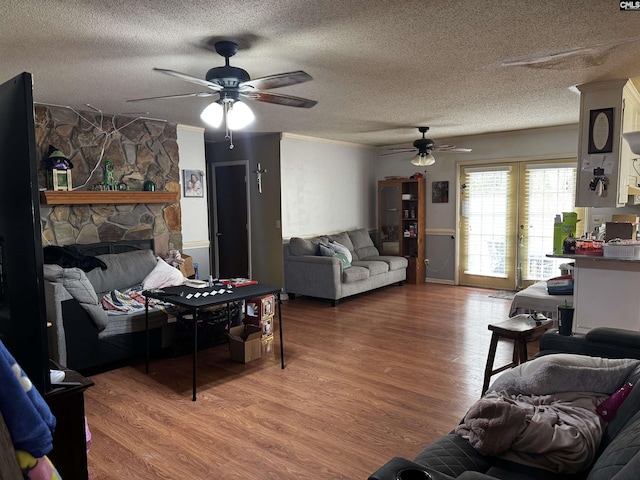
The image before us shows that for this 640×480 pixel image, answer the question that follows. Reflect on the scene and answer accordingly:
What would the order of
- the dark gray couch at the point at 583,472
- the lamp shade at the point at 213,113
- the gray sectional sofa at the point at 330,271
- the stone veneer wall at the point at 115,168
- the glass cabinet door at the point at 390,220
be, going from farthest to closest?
the glass cabinet door at the point at 390,220 < the gray sectional sofa at the point at 330,271 < the stone veneer wall at the point at 115,168 < the lamp shade at the point at 213,113 < the dark gray couch at the point at 583,472

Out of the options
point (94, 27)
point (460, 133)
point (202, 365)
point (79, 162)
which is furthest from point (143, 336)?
point (460, 133)

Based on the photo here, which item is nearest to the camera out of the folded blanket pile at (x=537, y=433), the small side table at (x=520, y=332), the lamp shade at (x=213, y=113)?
the folded blanket pile at (x=537, y=433)

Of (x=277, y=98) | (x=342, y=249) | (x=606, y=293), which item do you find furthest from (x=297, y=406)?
(x=342, y=249)

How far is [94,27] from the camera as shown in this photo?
249 cm

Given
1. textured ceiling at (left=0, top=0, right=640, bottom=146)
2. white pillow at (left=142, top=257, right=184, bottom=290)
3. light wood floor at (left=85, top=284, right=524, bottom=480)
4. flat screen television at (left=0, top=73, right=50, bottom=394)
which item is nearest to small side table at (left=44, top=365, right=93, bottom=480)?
flat screen television at (left=0, top=73, right=50, bottom=394)

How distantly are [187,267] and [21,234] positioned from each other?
432 cm

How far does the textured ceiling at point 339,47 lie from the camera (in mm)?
2324

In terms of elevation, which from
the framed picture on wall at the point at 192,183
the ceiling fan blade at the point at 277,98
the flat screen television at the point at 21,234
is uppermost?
the ceiling fan blade at the point at 277,98

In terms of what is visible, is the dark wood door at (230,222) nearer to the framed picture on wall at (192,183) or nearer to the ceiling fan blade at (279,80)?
the framed picture on wall at (192,183)

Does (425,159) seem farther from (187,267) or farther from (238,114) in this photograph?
(238,114)

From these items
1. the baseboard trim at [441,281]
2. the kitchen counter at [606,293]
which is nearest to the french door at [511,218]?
the baseboard trim at [441,281]

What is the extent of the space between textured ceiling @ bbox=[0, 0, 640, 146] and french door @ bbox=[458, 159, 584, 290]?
6.77ft

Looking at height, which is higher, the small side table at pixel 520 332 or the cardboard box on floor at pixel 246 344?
the small side table at pixel 520 332

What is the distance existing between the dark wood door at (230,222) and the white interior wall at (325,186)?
2.50 ft
